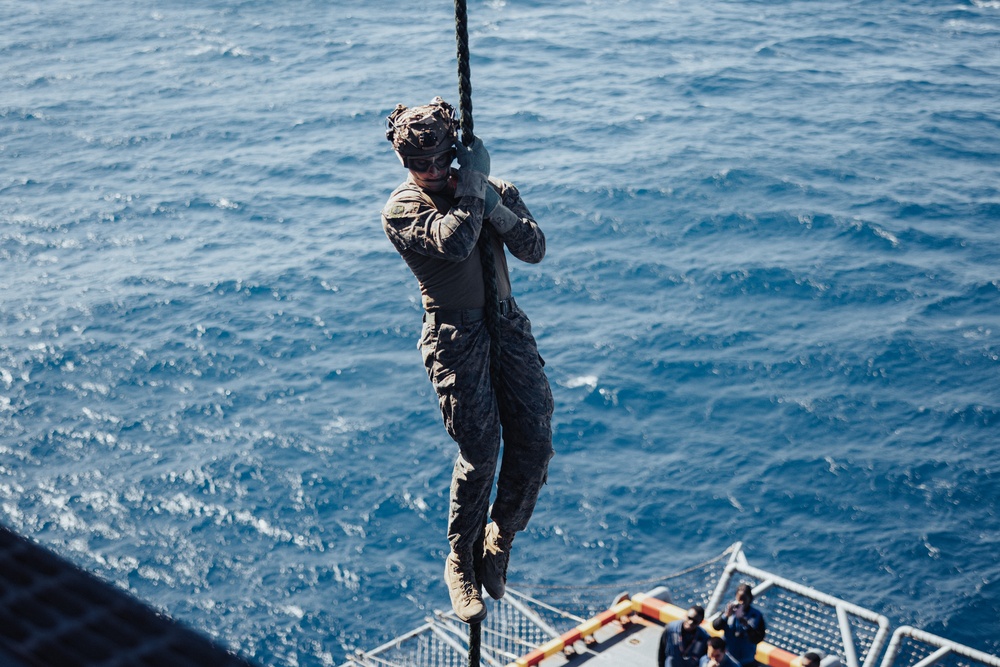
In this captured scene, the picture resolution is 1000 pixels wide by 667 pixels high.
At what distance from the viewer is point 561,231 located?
51.1 metres

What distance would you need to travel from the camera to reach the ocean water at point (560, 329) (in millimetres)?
35094

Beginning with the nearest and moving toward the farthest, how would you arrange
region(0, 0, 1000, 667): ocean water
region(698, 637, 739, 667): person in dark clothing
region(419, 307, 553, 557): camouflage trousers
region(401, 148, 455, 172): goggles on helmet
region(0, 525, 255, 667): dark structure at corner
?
region(0, 525, 255, 667): dark structure at corner < region(401, 148, 455, 172): goggles on helmet < region(419, 307, 553, 557): camouflage trousers < region(698, 637, 739, 667): person in dark clothing < region(0, 0, 1000, 667): ocean water

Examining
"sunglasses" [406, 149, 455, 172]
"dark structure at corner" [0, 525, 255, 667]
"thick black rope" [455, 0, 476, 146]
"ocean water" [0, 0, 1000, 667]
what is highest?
"thick black rope" [455, 0, 476, 146]

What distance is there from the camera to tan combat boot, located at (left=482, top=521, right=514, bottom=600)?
9.98 metres

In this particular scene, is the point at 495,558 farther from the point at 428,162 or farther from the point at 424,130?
the point at 424,130

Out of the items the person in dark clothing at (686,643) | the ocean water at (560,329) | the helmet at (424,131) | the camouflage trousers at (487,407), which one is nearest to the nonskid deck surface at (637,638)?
the person in dark clothing at (686,643)

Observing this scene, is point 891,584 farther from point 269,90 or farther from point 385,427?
point 269,90

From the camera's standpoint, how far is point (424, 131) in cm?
800

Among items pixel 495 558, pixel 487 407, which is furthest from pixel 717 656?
pixel 487 407

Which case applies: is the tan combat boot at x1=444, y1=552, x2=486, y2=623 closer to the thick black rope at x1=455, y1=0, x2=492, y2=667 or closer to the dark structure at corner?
the thick black rope at x1=455, y1=0, x2=492, y2=667

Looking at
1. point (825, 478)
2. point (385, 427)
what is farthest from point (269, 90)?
point (825, 478)

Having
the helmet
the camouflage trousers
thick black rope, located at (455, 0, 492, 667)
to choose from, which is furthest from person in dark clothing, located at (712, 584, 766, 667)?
the helmet

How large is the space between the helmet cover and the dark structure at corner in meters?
4.31

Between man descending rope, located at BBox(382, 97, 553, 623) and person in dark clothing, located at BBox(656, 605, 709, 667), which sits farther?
person in dark clothing, located at BBox(656, 605, 709, 667)
